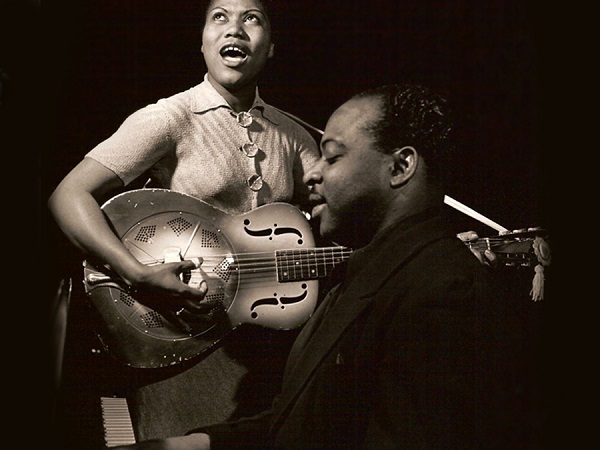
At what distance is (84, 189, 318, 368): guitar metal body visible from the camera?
1.90 meters

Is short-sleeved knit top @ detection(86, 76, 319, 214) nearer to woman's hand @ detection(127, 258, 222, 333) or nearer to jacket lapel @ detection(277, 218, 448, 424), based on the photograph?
woman's hand @ detection(127, 258, 222, 333)

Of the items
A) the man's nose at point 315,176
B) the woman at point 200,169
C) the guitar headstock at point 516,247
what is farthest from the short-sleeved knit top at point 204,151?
the guitar headstock at point 516,247

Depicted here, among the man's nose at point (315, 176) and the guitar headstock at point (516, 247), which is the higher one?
the man's nose at point (315, 176)

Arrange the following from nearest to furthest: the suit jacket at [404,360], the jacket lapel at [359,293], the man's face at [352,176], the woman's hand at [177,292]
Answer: the suit jacket at [404,360], the jacket lapel at [359,293], the man's face at [352,176], the woman's hand at [177,292]

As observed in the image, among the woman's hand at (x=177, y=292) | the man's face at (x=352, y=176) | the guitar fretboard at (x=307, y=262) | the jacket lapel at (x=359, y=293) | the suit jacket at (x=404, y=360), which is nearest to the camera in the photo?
the suit jacket at (x=404, y=360)

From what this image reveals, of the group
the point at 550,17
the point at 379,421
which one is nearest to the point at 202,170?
Answer: the point at 379,421

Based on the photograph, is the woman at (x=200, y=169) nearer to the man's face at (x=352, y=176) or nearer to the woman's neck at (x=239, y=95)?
the woman's neck at (x=239, y=95)

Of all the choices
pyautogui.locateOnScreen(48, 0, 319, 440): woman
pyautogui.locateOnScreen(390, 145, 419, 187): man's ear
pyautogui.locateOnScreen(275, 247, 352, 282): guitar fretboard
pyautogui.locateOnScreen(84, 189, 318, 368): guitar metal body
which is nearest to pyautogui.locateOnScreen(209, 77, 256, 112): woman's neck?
pyautogui.locateOnScreen(48, 0, 319, 440): woman

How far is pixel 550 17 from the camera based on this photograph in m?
2.26

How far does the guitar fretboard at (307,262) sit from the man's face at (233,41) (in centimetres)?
53

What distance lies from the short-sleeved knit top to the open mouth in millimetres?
98

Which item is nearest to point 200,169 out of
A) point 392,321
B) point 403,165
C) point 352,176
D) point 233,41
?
point 233,41

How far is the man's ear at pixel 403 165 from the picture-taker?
1557mm

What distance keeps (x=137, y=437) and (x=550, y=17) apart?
70.3 inches
